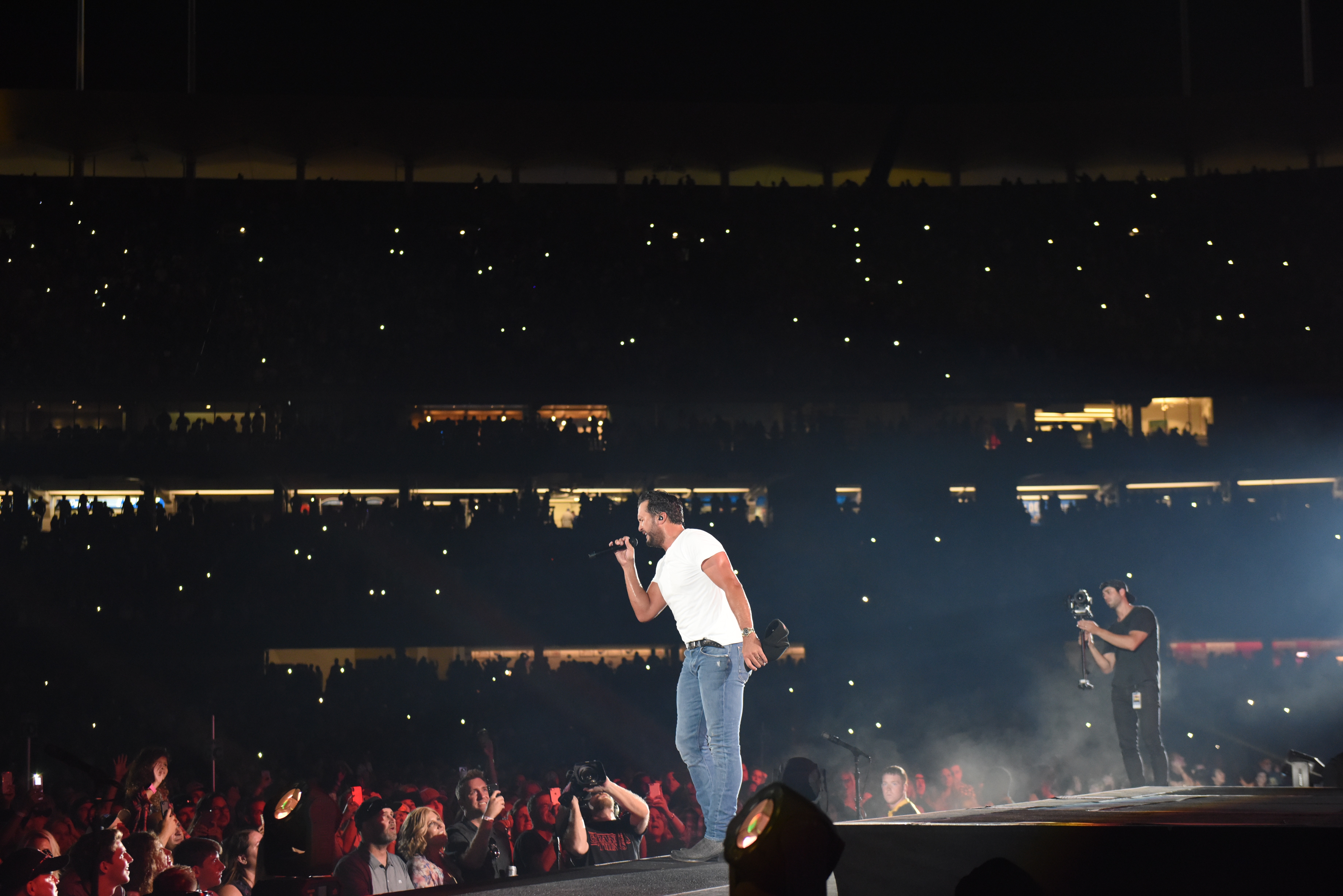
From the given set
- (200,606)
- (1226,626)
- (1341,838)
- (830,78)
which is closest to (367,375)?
(200,606)

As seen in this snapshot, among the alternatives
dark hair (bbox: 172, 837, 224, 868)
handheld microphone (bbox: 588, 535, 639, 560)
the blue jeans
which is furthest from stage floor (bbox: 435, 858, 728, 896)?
dark hair (bbox: 172, 837, 224, 868)

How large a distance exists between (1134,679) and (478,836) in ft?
13.7

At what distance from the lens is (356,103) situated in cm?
2005

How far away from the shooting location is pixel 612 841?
5.76 m

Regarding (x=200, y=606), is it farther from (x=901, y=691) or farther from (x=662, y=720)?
(x=901, y=691)

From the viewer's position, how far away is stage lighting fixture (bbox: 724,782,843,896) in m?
2.22

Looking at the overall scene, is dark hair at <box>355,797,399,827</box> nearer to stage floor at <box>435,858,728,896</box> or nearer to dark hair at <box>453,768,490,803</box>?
dark hair at <box>453,768,490,803</box>

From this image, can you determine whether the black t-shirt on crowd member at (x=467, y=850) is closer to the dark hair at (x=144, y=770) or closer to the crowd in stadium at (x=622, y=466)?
the dark hair at (x=144, y=770)

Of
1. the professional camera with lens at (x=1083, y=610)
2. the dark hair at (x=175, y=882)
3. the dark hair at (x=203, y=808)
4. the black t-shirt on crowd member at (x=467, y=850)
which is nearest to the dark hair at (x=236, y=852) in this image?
the dark hair at (x=203, y=808)

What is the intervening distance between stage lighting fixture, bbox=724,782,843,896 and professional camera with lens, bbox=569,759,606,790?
2773 mm

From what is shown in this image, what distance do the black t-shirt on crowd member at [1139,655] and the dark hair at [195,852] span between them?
A: 5.25m

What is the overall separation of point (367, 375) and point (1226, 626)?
14.3 m

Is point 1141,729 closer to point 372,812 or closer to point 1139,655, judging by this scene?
point 1139,655

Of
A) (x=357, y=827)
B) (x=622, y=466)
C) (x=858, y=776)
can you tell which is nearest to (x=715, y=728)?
(x=858, y=776)
